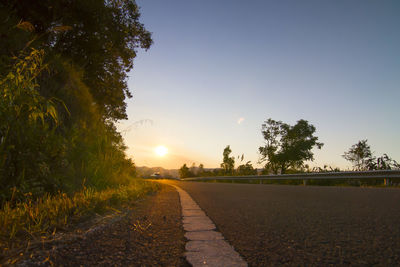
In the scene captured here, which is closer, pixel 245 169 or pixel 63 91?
pixel 63 91

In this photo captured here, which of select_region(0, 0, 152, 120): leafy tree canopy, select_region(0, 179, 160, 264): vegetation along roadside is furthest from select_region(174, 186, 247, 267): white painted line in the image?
select_region(0, 0, 152, 120): leafy tree canopy

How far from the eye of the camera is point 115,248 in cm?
→ 160

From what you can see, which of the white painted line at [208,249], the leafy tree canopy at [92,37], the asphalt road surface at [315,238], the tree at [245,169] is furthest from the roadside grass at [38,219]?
the tree at [245,169]

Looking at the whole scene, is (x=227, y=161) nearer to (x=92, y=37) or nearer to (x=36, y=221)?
(x=92, y=37)

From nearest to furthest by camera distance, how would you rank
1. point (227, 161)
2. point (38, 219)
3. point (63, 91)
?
point (38, 219) → point (63, 91) → point (227, 161)

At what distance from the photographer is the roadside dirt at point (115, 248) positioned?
50.8 inches

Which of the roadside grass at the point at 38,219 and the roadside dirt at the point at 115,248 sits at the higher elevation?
the roadside grass at the point at 38,219

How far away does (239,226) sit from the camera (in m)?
2.41

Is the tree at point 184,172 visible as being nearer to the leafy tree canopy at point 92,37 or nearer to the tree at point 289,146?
the tree at point 289,146

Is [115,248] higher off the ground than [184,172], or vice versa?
[184,172]

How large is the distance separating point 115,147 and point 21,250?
607cm

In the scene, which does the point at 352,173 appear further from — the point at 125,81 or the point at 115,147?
the point at 125,81

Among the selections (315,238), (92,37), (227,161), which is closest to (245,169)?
(227,161)

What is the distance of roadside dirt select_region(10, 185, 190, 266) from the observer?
129 centimetres
